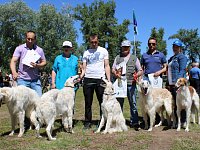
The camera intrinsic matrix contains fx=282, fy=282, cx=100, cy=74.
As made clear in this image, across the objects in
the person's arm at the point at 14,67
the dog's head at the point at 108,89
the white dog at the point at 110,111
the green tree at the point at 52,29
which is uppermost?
the green tree at the point at 52,29

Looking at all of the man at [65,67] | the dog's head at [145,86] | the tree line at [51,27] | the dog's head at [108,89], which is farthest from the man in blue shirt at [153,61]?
the tree line at [51,27]

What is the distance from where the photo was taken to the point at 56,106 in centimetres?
654

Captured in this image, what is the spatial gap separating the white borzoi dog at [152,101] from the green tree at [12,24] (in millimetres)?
35082

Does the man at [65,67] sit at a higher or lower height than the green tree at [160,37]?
lower

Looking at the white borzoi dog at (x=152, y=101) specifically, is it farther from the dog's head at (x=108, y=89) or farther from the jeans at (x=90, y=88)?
the jeans at (x=90, y=88)

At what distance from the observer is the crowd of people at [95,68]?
6953 millimetres

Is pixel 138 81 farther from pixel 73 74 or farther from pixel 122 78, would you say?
pixel 73 74

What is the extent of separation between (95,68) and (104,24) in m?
42.0

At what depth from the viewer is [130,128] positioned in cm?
757

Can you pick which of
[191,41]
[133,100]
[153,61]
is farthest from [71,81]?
[191,41]

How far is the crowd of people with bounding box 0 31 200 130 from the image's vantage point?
274 inches

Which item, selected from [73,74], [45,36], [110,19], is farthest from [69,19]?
[73,74]

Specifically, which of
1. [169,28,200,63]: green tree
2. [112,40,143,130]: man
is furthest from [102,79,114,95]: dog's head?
[169,28,200,63]: green tree

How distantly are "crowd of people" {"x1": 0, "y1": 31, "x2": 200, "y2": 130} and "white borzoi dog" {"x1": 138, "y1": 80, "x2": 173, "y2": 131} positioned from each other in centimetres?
23
